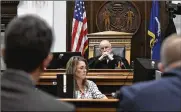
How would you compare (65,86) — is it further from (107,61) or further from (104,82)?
(107,61)

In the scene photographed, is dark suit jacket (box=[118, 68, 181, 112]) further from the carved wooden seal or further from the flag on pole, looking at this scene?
the carved wooden seal

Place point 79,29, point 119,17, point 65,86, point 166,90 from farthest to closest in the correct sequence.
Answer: point 119,17 < point 79,29 < point 65,86 < point 166,90

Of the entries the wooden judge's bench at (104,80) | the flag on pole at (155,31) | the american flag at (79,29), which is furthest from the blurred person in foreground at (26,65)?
the american flag at (79,29)

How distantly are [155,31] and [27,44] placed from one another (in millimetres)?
7331

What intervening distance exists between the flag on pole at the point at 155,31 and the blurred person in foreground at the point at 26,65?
7.02 meters

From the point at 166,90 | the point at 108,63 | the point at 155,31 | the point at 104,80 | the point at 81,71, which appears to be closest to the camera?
the point at 166,90

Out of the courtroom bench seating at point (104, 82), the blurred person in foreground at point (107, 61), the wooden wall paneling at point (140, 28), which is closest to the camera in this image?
the courtroom bench seating at point (104, 82)

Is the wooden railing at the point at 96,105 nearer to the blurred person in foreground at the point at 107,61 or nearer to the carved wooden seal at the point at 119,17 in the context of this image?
the blurred person in foreground at the point at 107,61

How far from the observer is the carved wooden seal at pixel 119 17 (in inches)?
367

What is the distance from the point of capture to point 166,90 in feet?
5.77

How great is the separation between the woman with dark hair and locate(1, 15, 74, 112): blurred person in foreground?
3.19m

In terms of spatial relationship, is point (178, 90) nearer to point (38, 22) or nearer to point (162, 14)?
point (38, 22)

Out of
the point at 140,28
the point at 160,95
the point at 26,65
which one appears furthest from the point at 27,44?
the point at 140,28

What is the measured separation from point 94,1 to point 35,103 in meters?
8.46
